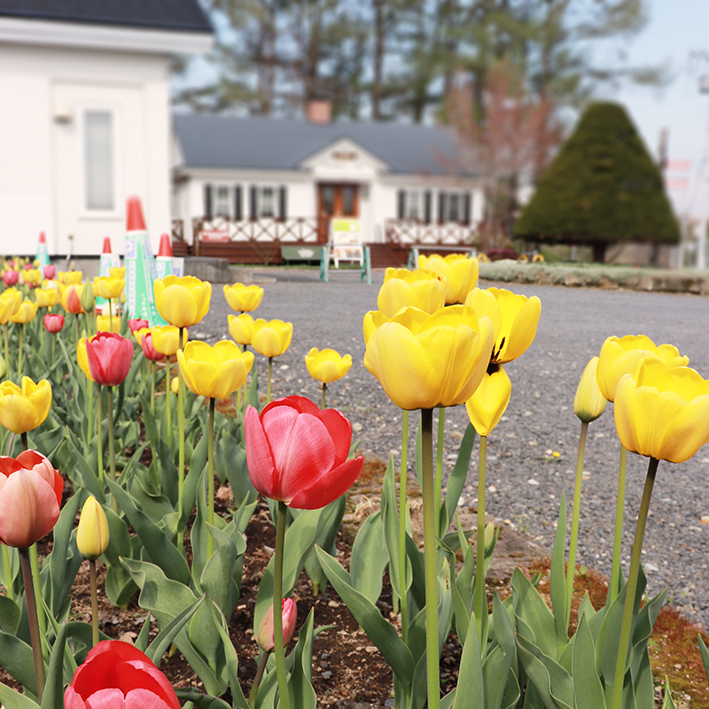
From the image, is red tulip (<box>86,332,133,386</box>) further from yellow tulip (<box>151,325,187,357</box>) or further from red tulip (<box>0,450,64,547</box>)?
red tulip (<box>0,450,64,547</box>)

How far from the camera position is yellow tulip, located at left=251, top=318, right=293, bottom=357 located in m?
1.71

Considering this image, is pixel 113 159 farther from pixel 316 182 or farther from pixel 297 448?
pixel 316 182

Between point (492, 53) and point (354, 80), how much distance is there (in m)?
5.73

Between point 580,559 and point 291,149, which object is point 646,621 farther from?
point 291,149

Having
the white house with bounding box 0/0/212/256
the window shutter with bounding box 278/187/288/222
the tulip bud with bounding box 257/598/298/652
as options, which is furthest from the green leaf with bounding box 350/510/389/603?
the window shutter with bounding box 278/187/288/222

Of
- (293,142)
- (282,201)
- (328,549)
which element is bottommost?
(328,549)

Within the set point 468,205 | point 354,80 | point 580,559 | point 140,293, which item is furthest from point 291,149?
point 580,559

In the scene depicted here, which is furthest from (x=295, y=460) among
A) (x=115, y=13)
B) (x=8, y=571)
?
(x=115, y=13)

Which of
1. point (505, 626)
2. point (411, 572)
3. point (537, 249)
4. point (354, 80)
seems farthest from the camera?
point (354, 80)

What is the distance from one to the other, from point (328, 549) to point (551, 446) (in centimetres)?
173

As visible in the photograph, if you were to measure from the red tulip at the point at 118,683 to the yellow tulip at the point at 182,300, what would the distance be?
0.94m

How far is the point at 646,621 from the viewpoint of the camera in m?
1.06

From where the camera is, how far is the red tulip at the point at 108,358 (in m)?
1.36

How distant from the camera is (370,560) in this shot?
1401 millimetres
